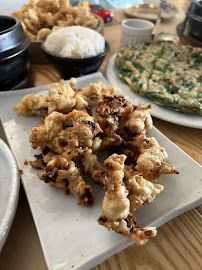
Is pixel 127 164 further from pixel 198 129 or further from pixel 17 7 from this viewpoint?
pixel 17 7

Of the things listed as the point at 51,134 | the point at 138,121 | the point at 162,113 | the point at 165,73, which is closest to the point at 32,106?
the point at 51,134

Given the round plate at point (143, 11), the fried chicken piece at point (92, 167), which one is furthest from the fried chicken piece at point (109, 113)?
the round plate at point (143, 11)

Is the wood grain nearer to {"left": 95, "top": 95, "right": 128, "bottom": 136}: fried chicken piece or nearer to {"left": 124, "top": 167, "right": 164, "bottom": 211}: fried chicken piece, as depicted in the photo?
{"left": 124, "top": 167, "right": 164, "bottom": 211}: fried chicken piece

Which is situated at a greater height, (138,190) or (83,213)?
(138,190)

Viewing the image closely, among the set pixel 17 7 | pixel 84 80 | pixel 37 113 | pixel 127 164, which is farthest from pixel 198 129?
pixel 17 7

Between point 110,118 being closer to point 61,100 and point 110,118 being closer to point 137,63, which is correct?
point 61,100

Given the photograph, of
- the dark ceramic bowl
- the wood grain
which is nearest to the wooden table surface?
the wood grain
